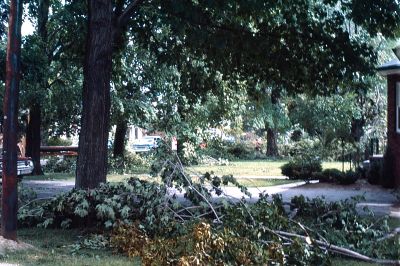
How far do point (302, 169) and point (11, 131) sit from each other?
600 inches

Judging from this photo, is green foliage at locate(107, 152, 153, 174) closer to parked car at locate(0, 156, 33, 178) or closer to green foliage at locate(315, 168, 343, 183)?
parked car at locate(0, 156, 33, 178)

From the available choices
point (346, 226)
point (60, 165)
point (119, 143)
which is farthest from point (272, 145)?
point (346, 226)

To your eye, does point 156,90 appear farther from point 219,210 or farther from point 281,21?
point 219,210

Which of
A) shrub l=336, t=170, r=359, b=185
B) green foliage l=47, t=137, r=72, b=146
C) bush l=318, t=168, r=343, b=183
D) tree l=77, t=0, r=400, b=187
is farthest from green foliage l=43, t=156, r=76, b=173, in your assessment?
tree l=77, t=0, r=400, b=187

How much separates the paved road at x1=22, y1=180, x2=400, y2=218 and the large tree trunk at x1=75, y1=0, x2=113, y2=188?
4.72 metres

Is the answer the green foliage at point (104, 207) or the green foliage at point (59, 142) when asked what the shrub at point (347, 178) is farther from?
the green foliage at point (59, 142)

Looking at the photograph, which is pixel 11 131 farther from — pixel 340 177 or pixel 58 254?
pixel 340 177

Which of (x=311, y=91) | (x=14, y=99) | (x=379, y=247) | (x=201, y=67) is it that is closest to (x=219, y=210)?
(x=379, y=247)

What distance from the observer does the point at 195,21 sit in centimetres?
1167

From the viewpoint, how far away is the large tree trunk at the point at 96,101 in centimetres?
1042

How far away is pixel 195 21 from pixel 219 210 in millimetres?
4482

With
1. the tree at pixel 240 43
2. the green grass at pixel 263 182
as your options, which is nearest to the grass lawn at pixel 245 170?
the green grass at pixel 263 182

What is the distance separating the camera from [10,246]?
803 cm

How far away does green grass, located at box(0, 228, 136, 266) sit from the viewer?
24.3 feet
